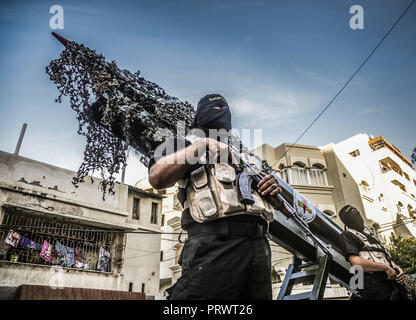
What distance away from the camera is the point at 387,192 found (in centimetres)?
1761

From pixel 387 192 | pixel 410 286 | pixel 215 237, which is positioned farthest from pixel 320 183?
pixel 215 237

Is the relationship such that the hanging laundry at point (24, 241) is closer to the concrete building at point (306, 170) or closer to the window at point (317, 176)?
the concrete building at point (306, 170)

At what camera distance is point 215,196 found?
1661mm

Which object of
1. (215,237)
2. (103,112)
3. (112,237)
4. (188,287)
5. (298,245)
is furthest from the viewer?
(112,237)

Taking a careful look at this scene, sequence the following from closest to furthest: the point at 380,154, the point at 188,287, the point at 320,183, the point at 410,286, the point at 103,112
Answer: the point at 188,287 < the point at 103,112 < the point at 410,286 < the point at 320,183 < the point at 380,154

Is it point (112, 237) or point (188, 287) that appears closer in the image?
point (188, 287)

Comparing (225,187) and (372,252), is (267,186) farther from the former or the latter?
(372,252)

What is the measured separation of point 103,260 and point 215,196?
1351cm

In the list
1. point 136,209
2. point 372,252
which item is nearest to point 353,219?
point 372,252

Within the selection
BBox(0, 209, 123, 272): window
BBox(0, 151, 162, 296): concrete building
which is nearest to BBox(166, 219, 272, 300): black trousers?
BBox(0, 151, 162, 296): concrete building

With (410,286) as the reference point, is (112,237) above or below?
above
